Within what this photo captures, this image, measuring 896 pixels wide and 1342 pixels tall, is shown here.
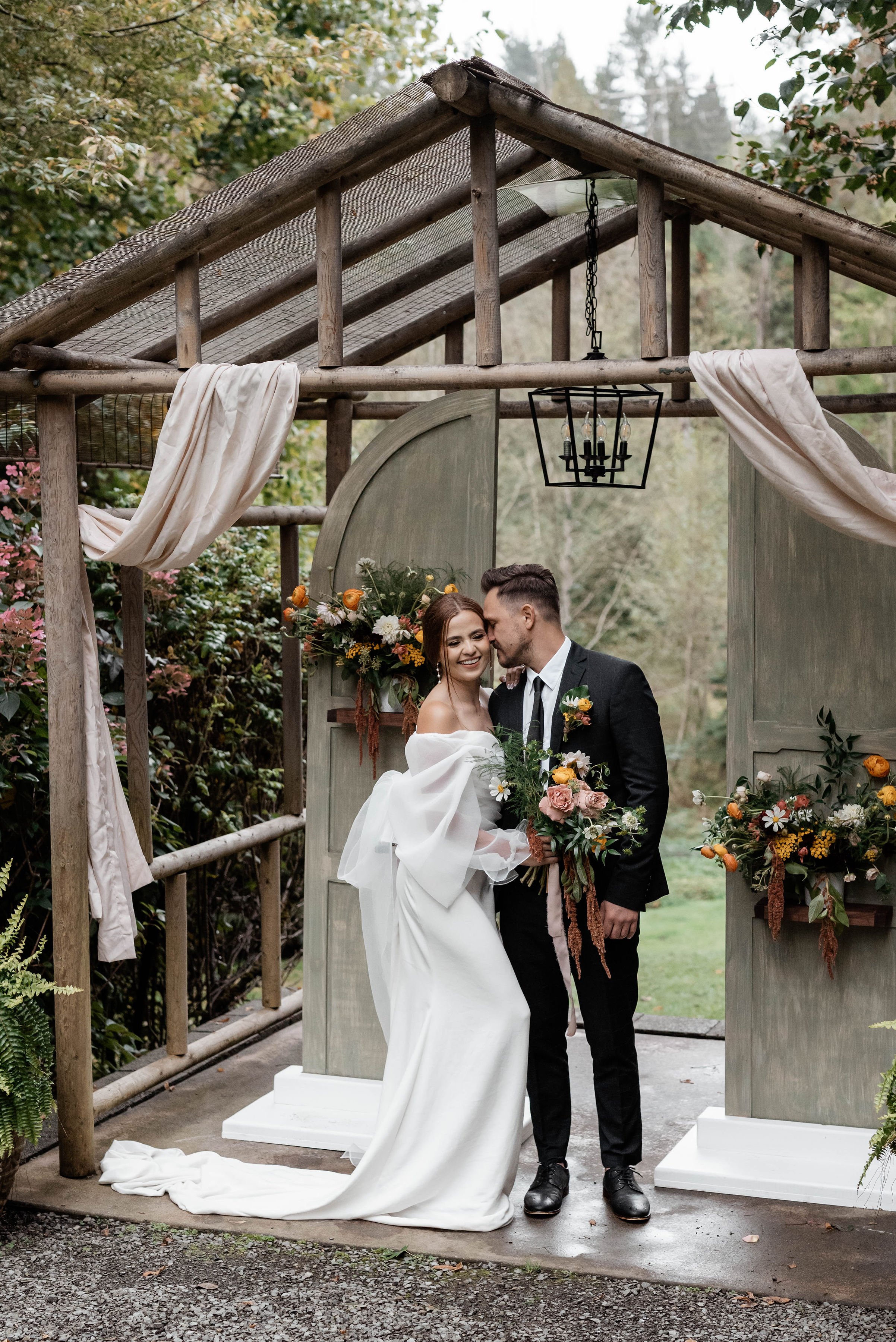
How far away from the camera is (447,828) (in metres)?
4.04

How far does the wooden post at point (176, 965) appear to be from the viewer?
526cm

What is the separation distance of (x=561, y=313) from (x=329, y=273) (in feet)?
5.50

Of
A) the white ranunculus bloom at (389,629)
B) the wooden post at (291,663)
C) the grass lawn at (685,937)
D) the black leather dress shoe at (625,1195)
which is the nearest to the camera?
the black leather dress shoe at (625,1195)

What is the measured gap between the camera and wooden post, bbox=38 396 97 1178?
14.4 ft

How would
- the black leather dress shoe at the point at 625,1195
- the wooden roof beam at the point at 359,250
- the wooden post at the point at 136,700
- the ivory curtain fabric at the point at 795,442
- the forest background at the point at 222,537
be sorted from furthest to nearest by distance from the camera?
the forest background at the point at 222,537 → the wooden post at the point at 136,700 → the wooden roof beam at the point at 359,250 → the black leather dress shoe at the point at 625,1195 → the ivory curtain fabric at the point at 795,442

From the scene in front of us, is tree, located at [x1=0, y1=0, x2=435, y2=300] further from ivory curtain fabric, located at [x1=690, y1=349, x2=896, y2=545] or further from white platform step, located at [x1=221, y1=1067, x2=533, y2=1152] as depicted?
white platform step, located at [x1=221, y1=1067, x2=533, y2=1152]

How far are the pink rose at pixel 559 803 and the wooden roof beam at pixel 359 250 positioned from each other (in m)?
2.11

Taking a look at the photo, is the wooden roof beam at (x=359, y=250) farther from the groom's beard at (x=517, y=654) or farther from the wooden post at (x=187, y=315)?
the groom's beard at (x=517, y=654)

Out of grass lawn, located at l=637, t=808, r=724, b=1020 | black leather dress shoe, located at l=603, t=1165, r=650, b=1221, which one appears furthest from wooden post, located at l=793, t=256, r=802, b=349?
grass lawn, located at l=637, t=808, r=724, b=1020

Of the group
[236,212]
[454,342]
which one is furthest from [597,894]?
[454,342]

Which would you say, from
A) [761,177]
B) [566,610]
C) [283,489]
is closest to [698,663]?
[566,610]

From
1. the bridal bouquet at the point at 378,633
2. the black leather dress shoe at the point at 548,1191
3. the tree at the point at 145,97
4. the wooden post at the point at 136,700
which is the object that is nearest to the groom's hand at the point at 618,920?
the black leather dress shoe at the point at 548,1191

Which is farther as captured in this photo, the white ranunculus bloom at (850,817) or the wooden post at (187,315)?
the wooden post at (187,315)

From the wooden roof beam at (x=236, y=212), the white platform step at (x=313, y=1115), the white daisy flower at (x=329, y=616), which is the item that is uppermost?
the wooden roof beam at (x=236, y=212)
